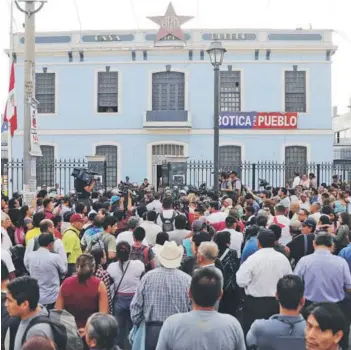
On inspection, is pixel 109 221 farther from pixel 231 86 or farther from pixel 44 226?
pixel 231 86

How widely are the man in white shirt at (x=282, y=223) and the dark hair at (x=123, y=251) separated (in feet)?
10.2

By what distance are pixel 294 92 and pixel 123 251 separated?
830 inches

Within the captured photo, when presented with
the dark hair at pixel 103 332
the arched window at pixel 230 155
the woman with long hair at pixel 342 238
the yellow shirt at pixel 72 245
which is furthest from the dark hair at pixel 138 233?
the arched window at pixel 230 155

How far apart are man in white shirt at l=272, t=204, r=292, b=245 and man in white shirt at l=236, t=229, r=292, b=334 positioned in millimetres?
2551

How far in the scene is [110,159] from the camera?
2672 centimetres

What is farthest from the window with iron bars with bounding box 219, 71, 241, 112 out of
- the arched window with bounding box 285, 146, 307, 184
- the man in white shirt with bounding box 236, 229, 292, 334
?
the man in white shirt with bounding box 236, 229, 292, 334

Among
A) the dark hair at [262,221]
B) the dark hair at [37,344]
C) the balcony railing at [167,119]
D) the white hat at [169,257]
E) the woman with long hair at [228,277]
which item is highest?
the balcony railing at [167,119]

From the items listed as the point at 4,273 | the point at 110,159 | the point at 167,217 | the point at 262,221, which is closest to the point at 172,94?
the point at 110,159

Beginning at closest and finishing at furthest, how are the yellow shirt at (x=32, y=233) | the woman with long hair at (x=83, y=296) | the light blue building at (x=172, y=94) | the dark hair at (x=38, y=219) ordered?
the woman with long hair at (x=83, y=296) < the yellow shirt at (x=32, y=233) < the dark hair at (x=38, y=219) < the light blue building at (x=172, y=94)

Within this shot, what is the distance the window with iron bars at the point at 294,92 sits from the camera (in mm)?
26438

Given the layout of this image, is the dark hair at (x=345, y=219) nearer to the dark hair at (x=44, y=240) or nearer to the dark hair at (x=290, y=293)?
the dark hair at (x=44, y=240)

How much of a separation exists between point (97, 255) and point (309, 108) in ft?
69.5

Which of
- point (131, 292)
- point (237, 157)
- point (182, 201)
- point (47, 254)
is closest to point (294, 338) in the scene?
point (131, 292)

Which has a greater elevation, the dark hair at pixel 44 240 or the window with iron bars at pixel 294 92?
the window with iron bars at pixel 294 92
